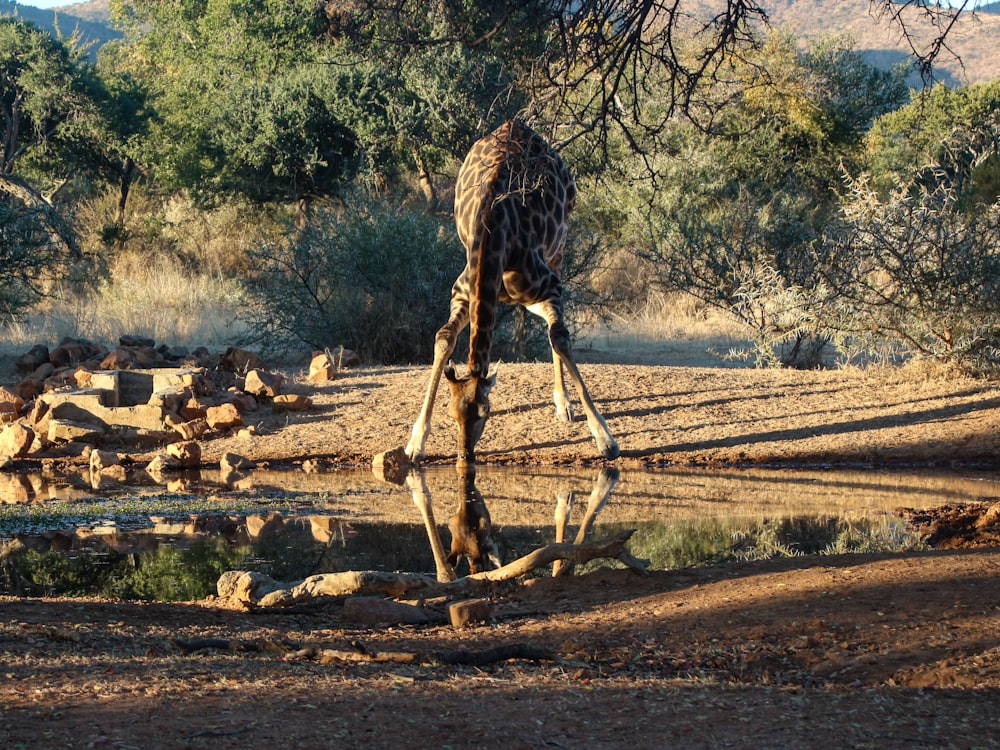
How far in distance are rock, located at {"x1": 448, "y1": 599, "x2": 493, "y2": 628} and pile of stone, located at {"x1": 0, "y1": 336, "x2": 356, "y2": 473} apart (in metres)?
6.16

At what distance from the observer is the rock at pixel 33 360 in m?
14.7

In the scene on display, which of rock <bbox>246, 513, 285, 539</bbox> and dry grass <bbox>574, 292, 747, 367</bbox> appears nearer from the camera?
rock <bbox>246, 513, 285, 539</bbox>

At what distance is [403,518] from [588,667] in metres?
4.15

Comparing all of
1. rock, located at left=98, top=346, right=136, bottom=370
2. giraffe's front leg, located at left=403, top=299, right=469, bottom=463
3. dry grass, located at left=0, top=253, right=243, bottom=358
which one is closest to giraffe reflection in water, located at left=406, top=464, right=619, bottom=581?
giraffe's front leg, located at left=403, top=299, right=469, bottom=463

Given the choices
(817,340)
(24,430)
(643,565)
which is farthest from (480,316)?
→ (817,340)

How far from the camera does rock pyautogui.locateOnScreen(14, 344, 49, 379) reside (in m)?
14.7

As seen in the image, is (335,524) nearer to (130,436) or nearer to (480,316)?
(480,316)

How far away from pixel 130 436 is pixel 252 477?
2.04m

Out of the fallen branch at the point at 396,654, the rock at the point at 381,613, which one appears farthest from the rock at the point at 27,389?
the fallen branch at the point at 396,654

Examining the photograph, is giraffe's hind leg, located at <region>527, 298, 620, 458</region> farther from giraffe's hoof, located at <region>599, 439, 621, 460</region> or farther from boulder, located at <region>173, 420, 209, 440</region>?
boulder, located at <region>173, 420, 209, 440</region>

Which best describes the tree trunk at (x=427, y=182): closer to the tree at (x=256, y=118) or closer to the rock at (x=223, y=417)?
the tree at (x=256, y=118)

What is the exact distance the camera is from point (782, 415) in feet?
40.7

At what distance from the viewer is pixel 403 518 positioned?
884 centimetres

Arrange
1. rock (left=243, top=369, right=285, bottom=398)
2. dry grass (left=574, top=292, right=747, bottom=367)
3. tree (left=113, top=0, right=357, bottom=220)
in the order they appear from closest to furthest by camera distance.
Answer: rock (left=243, top=369, right=285, bottom=398) < dry grass (left=574, top=292, right=747, bottom=367) < tree (left=113, top=0, right=357, bottom=220)
